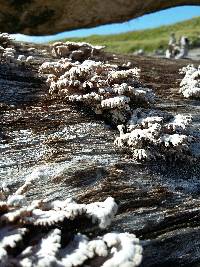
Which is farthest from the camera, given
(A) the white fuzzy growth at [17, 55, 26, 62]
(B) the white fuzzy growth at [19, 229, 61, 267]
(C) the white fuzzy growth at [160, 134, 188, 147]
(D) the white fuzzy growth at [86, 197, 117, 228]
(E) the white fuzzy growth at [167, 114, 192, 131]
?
(A) the white fuzzy growth at [17, 55, 26, 62]

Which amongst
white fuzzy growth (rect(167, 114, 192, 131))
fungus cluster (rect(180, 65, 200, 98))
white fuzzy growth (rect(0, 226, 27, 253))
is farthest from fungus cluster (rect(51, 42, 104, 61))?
white fuzzy growth (rect(0, 226, 27, 253))

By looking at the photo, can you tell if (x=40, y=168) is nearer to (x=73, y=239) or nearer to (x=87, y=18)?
(x=73, y=239)

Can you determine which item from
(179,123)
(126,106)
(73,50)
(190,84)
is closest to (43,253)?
(126,106)

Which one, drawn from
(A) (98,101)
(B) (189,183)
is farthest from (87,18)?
(B) (189,183)

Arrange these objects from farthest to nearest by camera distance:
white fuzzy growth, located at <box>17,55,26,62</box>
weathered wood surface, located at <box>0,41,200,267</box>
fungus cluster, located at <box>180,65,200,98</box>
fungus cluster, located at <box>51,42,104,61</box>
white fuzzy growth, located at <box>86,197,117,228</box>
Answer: fungus cluster, located at <box>51,42,104,61</box>
fungus cluster, located at <box>180,65,200,98</box>
white fuzzy growth, located at <box>17,55,26,62</box>
weathered wood surface, located at <box>0,41,200,267</box>
white fuzzy growth, located at <box>86,197,117,228</box>

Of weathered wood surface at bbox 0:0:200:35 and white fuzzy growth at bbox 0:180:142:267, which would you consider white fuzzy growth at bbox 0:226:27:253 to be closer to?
white fuzzy growth at bbox 0:180:142:267
